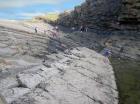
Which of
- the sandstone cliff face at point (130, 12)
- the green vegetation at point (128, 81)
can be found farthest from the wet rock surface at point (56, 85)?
the sandstone cliff face at point (130, 12)

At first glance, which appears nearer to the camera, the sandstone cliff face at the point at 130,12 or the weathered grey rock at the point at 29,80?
the weathered grey rock at the point at 29,80

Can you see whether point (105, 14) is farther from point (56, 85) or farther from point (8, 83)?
point (8, 83)

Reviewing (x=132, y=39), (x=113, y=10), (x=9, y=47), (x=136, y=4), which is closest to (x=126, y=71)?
(x=9, y=47)

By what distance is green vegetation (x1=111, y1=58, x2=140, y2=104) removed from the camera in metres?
23.1

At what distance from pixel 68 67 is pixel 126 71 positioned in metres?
A: 10.8

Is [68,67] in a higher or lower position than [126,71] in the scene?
higher

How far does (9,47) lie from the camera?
39500 millimetres

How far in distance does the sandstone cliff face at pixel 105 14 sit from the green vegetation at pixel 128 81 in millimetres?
20505

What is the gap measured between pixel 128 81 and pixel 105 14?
49.0 metres

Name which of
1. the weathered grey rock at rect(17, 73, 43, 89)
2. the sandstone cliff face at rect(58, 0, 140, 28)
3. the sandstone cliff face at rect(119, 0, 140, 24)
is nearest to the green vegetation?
the weathered grey rock at rect(17, 73, 43, 89)

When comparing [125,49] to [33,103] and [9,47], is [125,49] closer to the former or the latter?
[9,47]

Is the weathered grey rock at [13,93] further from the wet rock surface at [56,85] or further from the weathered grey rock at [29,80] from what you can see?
the weathered grey rock at [29,80]

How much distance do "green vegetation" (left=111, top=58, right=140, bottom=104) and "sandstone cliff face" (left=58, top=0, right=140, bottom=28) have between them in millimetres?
20505

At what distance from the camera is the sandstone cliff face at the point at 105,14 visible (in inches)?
2478
